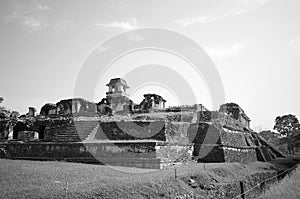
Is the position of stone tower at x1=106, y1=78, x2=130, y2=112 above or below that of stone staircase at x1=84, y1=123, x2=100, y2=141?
above

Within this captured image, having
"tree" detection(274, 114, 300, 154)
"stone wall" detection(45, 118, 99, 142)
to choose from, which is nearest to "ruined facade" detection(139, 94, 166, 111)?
"stone wall" detection(45, 118, 99, 142)

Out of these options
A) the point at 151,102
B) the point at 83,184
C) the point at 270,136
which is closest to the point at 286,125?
the point at 270,136

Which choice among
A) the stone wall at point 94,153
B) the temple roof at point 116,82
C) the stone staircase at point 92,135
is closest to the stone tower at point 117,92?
the temple roof at point 116,82

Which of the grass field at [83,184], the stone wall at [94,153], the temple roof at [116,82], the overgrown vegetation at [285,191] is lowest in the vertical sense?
the overgrown vegetation at [285,191]

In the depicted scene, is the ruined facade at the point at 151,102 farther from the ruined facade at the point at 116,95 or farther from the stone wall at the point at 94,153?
the stone wall at the point at 94,153

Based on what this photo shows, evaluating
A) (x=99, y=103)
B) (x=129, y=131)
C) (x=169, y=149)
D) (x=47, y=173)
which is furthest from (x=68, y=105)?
(x=47, y=173)

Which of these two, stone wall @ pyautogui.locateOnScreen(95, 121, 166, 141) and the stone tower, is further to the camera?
the stone tower

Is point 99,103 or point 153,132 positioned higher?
point 99,103

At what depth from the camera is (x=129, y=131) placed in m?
12.8

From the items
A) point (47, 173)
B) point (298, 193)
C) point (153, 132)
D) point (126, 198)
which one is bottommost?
point (298, 193)

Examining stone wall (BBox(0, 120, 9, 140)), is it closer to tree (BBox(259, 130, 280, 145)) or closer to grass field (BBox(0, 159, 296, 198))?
grass field (BBox(0, 159, 296, 198))

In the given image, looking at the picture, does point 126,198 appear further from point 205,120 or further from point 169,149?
point 205,120

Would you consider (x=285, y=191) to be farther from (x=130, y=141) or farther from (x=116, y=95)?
(x=116, y=95)

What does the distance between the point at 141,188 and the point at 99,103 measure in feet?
70.4
